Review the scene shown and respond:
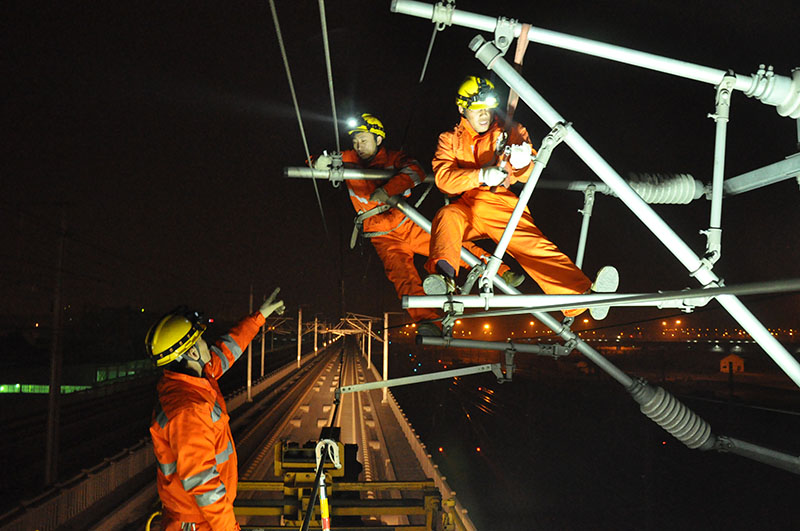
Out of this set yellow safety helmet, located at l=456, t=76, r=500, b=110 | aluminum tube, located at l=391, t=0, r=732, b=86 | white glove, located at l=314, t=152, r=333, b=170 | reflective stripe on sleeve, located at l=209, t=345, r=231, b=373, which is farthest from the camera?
white glove, located at l=314, t=152, r=333, b=170

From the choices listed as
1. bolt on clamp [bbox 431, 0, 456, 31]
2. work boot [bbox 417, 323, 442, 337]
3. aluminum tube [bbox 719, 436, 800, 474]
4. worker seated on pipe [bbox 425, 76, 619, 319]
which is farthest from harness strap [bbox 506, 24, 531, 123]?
aluminum tube [bbox 719, 436, 800, 474]

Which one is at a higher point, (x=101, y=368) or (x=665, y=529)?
(x=101, y=368)

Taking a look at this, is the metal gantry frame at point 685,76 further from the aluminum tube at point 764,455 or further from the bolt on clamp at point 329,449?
the bolt on clamp at point 329,449

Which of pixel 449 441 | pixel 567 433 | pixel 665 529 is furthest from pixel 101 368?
pixel 665 529

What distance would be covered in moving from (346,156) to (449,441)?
38.6 metres

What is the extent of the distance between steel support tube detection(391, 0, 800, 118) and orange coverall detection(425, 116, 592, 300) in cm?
122

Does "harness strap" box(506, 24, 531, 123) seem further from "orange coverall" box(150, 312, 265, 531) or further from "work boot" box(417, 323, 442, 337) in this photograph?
"orange coverall" box(150, 312, 265, 531)

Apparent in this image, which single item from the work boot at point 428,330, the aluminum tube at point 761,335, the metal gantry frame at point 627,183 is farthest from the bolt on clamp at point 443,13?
the work boot at point 428,330

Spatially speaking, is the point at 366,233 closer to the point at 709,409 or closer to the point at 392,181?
the point at 392,181

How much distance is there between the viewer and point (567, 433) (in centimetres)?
4406

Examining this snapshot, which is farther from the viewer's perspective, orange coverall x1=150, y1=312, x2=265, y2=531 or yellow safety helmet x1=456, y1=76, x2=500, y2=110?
yellow safety helmet x1=456, y1=76, x2=500, y2=110

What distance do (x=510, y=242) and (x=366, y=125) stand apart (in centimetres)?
239

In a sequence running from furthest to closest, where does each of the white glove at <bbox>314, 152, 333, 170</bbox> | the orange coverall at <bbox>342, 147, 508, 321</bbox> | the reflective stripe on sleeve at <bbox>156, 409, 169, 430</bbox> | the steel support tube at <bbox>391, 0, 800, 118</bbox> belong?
the orange coverall at <bbox>342, 147, 508, 321</bbox> → the white glove at <bbox>314, 152, 333, 170</bbox> → the reflective stripe on sleeve at <bbox>156, 409, 169, 430</bbox> → the steel support tube at <bbox>391, 0, 800, 118</bbox>

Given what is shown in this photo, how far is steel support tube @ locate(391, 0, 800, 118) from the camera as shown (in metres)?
2.90
